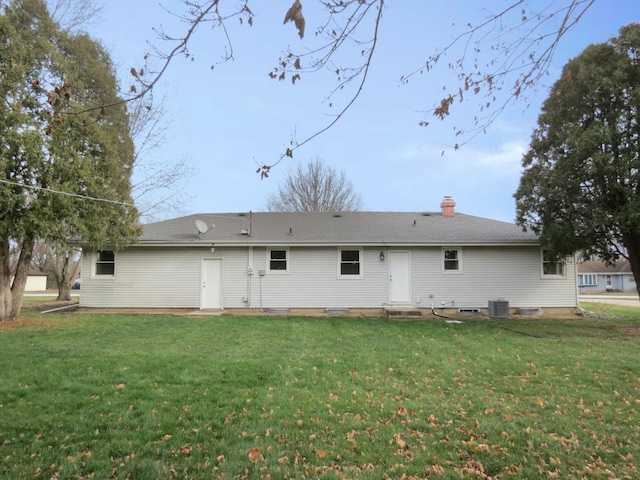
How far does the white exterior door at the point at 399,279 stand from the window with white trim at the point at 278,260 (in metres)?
3.90

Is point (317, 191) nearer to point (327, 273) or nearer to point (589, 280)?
point (327, 273)

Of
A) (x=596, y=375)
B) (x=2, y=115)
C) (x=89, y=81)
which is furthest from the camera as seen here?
(x=89, y=81)

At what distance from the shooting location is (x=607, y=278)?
170 ft

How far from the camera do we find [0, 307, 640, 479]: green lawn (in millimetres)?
3311

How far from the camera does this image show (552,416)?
172 inches

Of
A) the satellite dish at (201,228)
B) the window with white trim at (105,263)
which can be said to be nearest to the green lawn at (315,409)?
the satellite dish at (201,228)

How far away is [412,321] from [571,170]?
247 inches

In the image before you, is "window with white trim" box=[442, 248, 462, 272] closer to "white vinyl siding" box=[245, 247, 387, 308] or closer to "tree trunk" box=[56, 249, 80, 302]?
"white vinyl siding" box=[245, 247, 387, 308]

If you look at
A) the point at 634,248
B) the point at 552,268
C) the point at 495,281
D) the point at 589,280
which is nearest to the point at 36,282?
the point at 495,281

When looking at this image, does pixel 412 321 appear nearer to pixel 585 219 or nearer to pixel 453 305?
pixel 453 305

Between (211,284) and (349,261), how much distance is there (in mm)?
5217

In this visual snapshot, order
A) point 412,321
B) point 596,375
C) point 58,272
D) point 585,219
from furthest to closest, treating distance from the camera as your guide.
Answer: point 58,272 → point 412,321 → point 585,219 → point 596,375

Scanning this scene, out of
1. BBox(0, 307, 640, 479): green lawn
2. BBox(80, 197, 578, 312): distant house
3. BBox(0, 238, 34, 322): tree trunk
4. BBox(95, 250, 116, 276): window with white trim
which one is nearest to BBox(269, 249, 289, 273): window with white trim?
BBox(80, 197, 578, 312): distant house

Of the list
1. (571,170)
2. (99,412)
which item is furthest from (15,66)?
(571,170)
